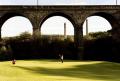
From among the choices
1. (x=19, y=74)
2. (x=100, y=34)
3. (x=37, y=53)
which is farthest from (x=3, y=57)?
(x=19, y=74)

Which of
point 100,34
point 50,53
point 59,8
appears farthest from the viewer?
point 100,34

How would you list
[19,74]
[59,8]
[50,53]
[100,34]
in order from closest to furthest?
[19,74] → [59,8] → [50,53] → [100,34]

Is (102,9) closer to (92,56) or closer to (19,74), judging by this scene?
(92,56)

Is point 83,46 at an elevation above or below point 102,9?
below

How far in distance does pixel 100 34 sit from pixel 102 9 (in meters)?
15.9

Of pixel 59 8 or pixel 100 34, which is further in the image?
pixel 100 34

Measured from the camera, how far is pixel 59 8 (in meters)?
75.4

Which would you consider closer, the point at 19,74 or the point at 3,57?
the point at 19,74

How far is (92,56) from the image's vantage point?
79188mm

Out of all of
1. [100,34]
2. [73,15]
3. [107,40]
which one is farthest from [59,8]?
[100,34]

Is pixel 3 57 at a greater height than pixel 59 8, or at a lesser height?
lesser

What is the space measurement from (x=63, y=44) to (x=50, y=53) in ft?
12.8

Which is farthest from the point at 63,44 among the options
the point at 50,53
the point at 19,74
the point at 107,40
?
the point at 19,74

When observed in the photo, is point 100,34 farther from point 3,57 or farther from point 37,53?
point 3,57
